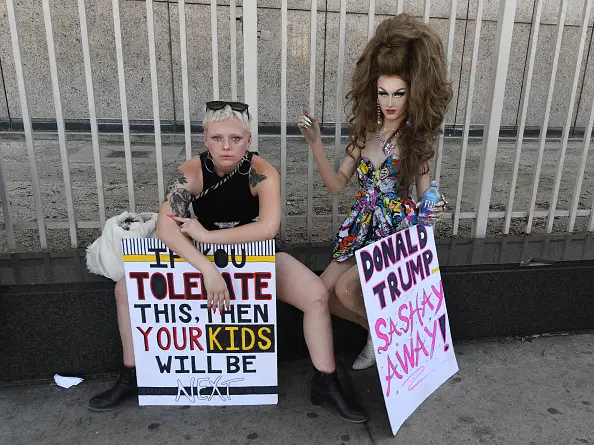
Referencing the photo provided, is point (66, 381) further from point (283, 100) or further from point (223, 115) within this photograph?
point (283, 100)

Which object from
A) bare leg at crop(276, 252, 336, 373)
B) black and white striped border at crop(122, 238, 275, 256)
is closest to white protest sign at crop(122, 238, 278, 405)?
black and white striped border at crop(122, 238, 275, 256)

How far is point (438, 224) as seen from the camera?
3611mm

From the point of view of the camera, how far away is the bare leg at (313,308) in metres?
2.20

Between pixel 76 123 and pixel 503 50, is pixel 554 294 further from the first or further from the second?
pixel 76 123

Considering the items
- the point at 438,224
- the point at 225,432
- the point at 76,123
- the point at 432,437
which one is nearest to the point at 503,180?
the point at 438,224

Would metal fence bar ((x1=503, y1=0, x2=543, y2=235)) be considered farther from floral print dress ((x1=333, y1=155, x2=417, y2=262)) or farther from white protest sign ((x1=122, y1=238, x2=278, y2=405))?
white protest sign ((x1=122, y1=238, x2=278, y2=405))

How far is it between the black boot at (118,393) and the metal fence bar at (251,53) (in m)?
1.33

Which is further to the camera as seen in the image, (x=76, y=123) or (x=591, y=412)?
(x=76, y=123)

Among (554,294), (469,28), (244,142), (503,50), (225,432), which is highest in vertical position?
(469,28)

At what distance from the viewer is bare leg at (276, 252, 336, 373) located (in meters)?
2.20

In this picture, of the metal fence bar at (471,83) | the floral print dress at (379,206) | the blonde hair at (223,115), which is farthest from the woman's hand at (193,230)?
the metal fence bar at (471,83)

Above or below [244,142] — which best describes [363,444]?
below

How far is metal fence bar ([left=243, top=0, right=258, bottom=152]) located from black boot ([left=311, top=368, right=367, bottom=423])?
1.29 m

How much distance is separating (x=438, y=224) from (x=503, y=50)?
1273mm
